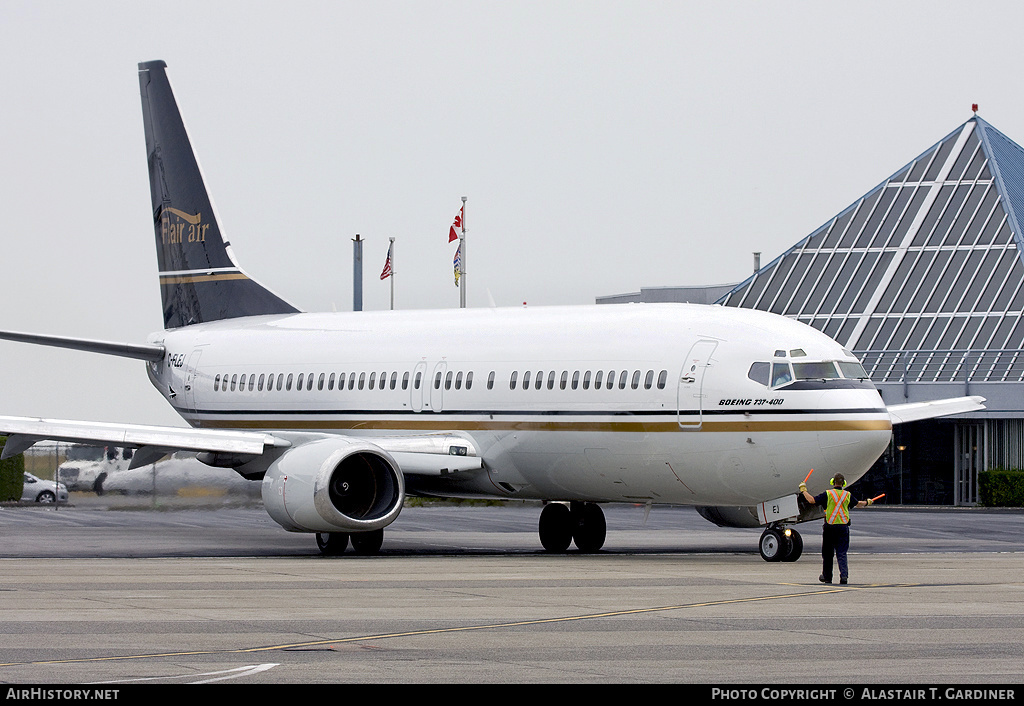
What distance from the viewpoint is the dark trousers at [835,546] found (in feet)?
65.7

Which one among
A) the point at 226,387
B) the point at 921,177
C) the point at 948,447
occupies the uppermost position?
the point at 921,177

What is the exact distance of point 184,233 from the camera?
35469mm

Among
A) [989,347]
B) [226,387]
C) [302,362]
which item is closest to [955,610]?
[302,362]

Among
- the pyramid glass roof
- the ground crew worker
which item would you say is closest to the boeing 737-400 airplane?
the ground crew worker

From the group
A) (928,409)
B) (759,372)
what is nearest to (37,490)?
(928,409)

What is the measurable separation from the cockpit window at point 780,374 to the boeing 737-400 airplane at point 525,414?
0.11 ft

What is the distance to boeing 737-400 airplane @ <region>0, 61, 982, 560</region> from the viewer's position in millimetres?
23312

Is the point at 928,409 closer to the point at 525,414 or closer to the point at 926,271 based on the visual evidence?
the point at 525,414

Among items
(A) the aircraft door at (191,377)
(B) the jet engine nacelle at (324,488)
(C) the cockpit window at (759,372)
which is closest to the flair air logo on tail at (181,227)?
(A) the aircraft door at (191,377)

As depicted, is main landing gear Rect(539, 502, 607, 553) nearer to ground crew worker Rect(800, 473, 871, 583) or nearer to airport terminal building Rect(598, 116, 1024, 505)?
ground crew worker Rect(800, 473, 871, 583)

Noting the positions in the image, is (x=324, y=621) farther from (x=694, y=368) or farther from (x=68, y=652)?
(x=694, y=368)

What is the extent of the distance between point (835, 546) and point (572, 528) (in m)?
8.33

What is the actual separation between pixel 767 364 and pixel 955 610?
7493 millimetres

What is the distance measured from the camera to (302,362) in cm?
3047
